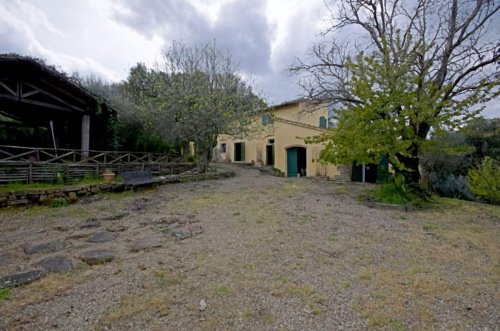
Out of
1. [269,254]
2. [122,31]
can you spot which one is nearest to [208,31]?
[122,31]

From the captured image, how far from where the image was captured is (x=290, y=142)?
15.8 meters

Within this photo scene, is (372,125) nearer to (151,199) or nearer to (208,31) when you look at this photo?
(151,199)

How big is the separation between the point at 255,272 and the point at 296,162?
1327cm

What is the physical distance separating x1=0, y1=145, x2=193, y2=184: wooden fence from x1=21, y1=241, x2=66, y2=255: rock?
4.26 m

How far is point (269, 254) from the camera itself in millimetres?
3553

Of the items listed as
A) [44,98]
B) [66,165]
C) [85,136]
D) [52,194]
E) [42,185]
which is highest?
[44,98]

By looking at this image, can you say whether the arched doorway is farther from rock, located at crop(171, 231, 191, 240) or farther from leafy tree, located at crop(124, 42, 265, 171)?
rock, located at crop(171, 231, 191, 240)

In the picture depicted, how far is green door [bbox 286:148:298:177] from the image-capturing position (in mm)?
15858

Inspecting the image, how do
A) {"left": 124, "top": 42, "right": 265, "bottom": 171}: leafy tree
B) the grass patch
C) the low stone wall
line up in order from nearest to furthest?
the grass patch, the low stone wall, {"left": 124, "top": 42, "right": 265, "bottom": 171}: leafy tree

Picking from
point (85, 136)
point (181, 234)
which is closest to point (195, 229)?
point (181, 234)

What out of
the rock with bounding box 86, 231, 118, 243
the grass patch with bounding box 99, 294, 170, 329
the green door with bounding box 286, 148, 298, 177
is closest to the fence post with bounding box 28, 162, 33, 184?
the rock with bounding box 86, 231, 118, 243

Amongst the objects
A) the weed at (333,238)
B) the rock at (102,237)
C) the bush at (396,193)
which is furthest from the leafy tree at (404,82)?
the rock at (102,237)

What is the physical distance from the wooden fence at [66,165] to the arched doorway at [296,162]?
22.8ft

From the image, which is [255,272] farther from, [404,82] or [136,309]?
[404,82]
